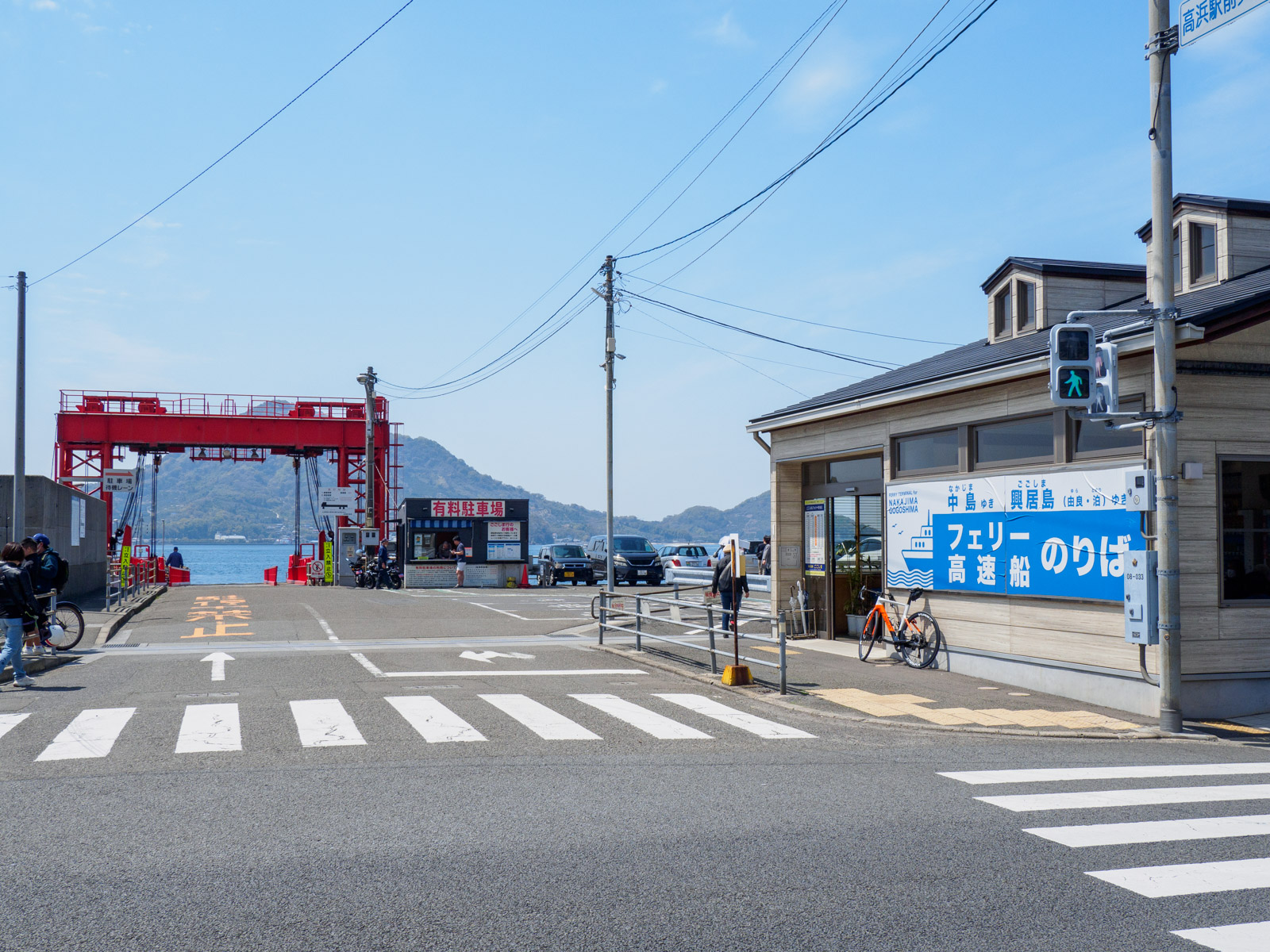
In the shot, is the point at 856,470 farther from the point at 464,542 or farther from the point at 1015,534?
the point at 464,542

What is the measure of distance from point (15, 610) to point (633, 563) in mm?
32630

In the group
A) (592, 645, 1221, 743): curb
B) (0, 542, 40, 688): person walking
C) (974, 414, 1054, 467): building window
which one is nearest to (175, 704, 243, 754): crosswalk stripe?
(0, 542, 40, 688): person walking

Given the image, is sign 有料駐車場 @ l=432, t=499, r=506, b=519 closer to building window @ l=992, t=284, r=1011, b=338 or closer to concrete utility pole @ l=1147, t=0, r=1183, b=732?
building window @ l=992, t=284, r=1011, b=338

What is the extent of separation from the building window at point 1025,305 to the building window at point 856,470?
3445 mm

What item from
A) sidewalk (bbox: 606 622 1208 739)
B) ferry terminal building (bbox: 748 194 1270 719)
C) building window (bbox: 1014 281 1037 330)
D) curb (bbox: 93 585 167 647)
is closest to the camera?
sidewalk (bbox: 606 622 1208 739)

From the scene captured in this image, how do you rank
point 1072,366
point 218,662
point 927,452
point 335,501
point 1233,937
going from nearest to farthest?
point 1233,937, point 1072,366, point 218,662, point 927,452, point 335,501

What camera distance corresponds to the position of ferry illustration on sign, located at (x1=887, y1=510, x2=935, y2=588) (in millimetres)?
15336

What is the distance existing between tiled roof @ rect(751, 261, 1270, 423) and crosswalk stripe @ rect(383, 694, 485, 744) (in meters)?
8.06

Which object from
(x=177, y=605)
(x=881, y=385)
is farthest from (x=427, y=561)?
(x=881, y=385)

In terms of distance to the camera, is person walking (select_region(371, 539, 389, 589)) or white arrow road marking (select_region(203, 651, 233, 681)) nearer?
white arrow road marking (select_region(203, 651, 233, 681))

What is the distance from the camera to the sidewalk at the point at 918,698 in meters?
10.9

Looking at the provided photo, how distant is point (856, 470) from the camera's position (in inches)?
711

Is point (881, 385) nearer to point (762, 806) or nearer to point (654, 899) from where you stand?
point (762, 806)

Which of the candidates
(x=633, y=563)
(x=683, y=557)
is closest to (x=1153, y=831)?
(x=633, y=563)
